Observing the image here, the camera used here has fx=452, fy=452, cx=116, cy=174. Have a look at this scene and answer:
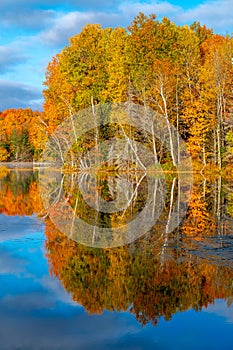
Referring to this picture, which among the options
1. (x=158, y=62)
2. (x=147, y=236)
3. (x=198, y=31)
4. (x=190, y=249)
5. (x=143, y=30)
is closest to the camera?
(x=190, y=249)

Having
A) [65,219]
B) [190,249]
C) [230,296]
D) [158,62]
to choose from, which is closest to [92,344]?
[230,296]

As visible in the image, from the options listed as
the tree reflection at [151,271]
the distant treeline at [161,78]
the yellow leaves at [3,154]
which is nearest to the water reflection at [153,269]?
the tree reflection at [151,271]

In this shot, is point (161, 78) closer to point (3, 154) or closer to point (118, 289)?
point (118, 289)

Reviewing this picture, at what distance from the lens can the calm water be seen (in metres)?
5.18

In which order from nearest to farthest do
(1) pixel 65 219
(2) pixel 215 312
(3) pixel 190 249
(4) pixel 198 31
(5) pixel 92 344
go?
(5) pixel 92 344 < (2) pixel 215 312 < (3) pixel 190 249 < (1) pixel 65 219 < (4) pixel 198 31

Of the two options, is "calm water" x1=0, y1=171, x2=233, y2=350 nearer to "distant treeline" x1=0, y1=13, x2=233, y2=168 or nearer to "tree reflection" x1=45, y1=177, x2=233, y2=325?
"tree reflection" x1=45, y1=177, x2=233, y2=325

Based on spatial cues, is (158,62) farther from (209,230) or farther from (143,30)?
(209,230)

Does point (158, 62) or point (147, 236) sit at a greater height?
point (158, 62)

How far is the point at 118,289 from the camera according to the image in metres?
6.60

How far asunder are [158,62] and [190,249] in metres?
30.8

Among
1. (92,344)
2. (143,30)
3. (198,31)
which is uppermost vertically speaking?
(198,31)

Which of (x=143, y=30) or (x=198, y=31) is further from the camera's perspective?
(x=198, y=31)

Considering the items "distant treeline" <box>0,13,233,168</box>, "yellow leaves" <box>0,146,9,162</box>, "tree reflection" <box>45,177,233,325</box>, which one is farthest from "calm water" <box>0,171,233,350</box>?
"yellow leaves" <box>0,146,9,162</box>

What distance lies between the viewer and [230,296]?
20.6 ft
